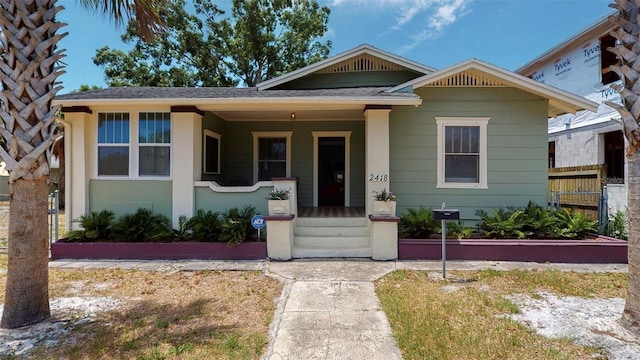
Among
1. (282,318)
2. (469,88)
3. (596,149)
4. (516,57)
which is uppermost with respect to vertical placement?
(516,57)

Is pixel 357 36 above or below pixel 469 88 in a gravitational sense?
above

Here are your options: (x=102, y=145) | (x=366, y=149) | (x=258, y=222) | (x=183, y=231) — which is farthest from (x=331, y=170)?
(x=102, y=145)

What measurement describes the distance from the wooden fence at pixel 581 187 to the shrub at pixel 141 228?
28.4 ft

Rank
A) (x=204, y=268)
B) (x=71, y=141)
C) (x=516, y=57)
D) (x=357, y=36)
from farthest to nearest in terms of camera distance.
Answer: (x=357, y=36) < (x=516, y=57) < (x=71, y=141) < (x=204, y=268)

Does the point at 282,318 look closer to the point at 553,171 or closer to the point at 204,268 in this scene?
the point at 204,268

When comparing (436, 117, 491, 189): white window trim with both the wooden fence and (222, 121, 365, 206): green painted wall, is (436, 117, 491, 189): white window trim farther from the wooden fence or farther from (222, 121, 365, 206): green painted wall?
(222, 121, 365, 206): green painted wall

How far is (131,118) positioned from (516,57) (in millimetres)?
18418

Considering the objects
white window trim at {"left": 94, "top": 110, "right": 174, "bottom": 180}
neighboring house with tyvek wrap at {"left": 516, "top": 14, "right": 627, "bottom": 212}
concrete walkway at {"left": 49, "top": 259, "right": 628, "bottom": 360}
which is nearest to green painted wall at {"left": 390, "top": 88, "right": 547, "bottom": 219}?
concrete walkway at {"left": 49, "top": 259, "right": 628, "bottom": 360}

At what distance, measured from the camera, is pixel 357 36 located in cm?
1869

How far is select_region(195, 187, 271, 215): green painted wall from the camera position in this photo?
22.8 ft

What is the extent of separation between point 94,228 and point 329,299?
5252mm

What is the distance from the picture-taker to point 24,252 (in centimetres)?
341

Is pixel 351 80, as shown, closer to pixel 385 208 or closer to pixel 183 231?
pixel 385 208

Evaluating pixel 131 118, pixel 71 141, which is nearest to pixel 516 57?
pixel 131 118
